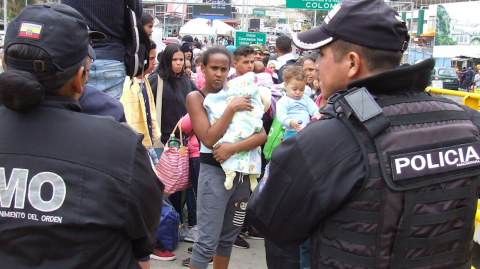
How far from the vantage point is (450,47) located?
2994 cm

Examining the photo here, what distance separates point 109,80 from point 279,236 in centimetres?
144

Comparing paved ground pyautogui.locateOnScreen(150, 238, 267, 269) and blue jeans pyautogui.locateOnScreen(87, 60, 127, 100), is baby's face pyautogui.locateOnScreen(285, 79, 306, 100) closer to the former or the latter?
paved ground pyautogui.locateOnScreen(150, 238, 267, 269)

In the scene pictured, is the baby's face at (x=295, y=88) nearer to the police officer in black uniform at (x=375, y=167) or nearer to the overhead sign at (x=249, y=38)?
the police officer in black uniform at (x=375, y=167)

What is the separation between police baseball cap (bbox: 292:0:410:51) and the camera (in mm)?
1684

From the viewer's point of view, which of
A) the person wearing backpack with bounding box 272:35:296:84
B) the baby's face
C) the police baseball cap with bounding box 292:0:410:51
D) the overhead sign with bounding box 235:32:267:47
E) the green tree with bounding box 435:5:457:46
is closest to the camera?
the police baseball cap with bounding box 292:0:410:51

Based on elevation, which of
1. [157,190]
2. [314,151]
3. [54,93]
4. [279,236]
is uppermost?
[54,93]

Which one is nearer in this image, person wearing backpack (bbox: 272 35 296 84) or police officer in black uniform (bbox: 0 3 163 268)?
police officer in black uniform (bbox: 0 3 163 268)

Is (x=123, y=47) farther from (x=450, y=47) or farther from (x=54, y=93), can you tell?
(x=450, y=47)

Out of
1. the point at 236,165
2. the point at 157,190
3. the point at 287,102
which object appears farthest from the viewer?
the point at 287,102

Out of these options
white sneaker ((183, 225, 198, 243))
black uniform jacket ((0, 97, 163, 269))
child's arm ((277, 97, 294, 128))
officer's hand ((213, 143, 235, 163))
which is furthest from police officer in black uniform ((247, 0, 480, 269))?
white sneaker ((183, 225, 198, 243))

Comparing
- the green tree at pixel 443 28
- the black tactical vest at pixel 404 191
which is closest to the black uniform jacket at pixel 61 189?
the black tactical vest at pixel 404 191

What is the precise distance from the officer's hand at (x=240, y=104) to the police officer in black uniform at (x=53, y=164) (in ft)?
6.39

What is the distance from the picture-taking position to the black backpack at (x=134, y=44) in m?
2.65

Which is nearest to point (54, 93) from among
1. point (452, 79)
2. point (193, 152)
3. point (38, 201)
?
point (38, 201)
